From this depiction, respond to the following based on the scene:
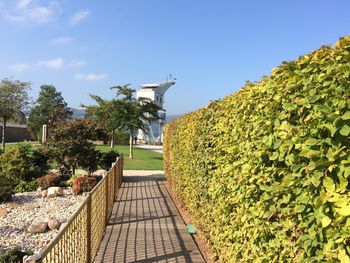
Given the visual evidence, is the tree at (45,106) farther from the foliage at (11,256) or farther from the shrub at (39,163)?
the foliage at (11,256)

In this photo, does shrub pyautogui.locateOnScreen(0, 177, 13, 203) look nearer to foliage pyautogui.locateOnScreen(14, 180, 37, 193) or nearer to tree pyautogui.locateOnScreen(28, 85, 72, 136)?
foliage pyautogui.locateOnScreen(14, 180, 37, 193)

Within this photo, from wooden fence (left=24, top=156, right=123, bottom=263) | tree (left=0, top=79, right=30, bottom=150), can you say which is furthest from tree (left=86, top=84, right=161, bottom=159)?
wooden fence (left=24, top=156, right=123, bottom=263)

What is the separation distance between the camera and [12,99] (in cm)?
3356

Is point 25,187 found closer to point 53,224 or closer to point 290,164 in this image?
point 53,224

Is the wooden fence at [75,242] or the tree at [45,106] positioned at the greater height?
the tree at [45,106]

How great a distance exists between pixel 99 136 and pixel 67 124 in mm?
1222

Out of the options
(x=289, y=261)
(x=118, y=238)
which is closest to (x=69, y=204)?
(x=118, y=238)

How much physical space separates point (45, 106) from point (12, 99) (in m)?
29.8

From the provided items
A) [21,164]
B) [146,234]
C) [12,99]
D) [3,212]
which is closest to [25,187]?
[21,164]

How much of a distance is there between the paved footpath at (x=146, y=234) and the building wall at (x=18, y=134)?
132ft

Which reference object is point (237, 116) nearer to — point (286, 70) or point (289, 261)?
point (286, 70)

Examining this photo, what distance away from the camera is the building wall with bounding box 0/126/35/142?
47750 mm

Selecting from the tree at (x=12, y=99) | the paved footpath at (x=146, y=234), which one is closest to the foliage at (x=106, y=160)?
the paved footpath at (x=146, y=234)

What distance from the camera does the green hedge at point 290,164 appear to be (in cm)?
203
